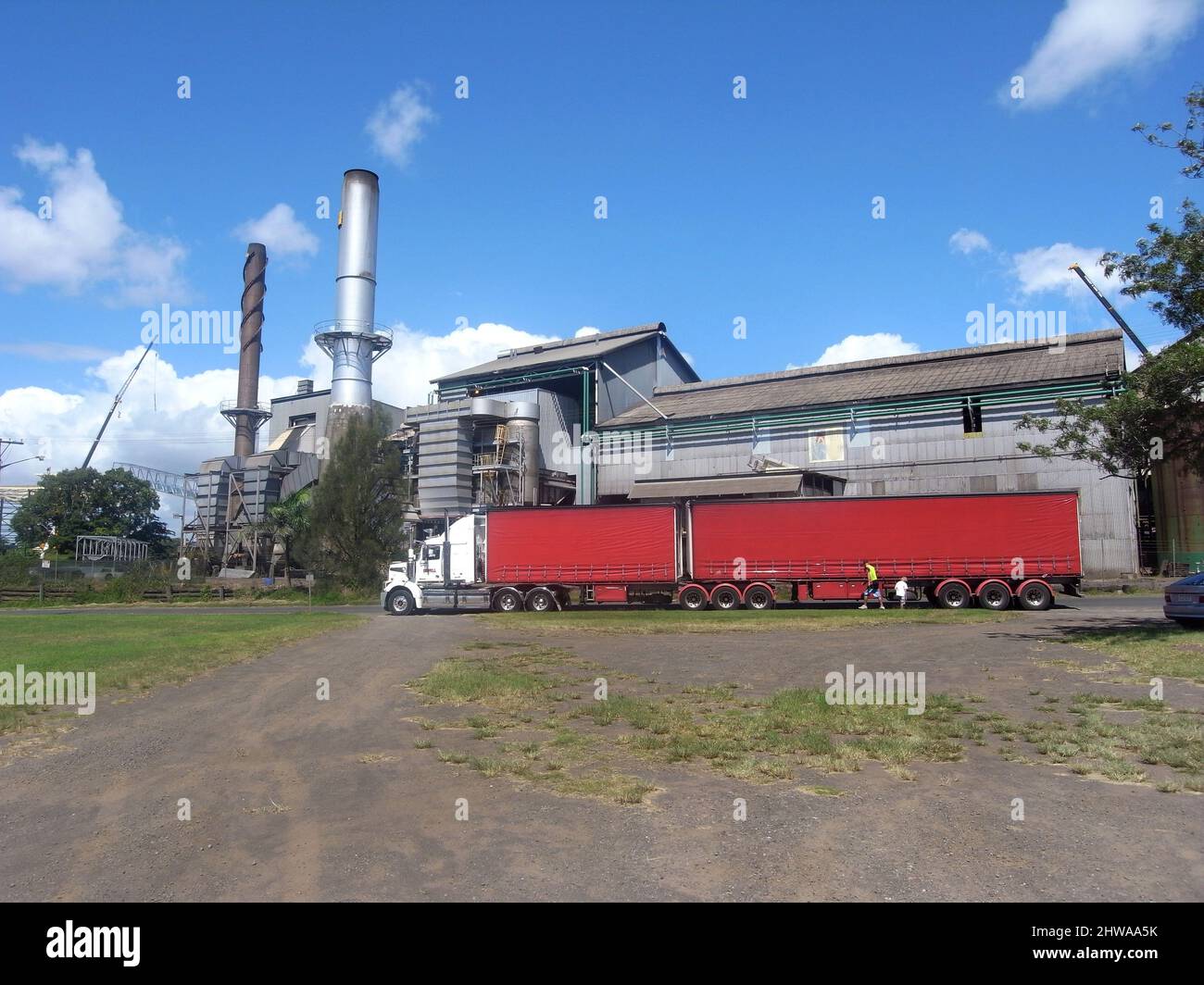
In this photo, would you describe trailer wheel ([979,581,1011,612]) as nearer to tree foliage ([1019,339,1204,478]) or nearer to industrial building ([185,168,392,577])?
tree foliage ([1019,339,1204,478])

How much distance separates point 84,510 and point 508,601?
6962 cm

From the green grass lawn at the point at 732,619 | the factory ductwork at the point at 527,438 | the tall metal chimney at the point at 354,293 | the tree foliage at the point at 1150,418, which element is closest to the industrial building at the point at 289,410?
the tall metal chimney at the point at 354,293

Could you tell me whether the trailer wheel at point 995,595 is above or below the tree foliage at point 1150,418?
below

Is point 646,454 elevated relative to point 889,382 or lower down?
lower down

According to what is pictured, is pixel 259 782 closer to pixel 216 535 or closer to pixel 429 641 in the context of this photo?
pixel 429 641

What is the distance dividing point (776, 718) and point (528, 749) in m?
3.25

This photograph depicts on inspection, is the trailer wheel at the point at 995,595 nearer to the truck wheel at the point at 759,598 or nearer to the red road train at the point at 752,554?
the red road train at the point at 752,554

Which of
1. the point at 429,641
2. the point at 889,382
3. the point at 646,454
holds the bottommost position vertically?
the point at 429,641

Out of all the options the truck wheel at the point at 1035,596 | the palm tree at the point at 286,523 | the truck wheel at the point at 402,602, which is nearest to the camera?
the truck wheel at the point at 1035,596

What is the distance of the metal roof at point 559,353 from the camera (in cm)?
5541

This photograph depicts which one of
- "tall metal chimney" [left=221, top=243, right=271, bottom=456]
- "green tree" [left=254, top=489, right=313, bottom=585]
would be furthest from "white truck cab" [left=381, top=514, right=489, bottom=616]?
"tall metal chimney" [left=221, top=243, right=271, bottom=456]

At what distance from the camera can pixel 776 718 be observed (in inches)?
403

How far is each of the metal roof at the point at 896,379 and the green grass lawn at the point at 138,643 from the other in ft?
91.9
